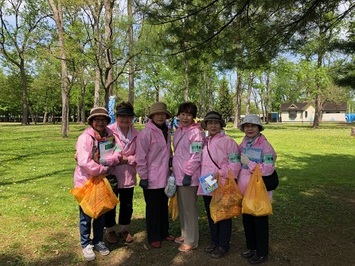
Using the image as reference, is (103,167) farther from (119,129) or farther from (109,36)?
(109,36)

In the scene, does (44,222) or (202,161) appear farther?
(44,222)

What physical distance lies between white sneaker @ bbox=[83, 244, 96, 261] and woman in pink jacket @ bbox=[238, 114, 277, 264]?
1.67 m

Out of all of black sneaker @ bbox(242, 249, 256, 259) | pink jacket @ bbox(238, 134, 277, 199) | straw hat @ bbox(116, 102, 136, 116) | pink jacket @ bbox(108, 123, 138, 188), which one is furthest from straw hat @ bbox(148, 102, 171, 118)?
black sneaker @ bbox(242, 249, 256, 259)

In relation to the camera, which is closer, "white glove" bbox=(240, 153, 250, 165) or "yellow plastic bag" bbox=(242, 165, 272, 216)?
"yellow plastic bag" bbox=(242, 165, 272, 216)

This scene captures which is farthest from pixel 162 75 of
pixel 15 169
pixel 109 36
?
pixel 15 169

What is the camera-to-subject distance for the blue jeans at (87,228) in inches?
140

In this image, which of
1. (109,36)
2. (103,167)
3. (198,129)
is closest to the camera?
(103,167)

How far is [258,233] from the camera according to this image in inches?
134

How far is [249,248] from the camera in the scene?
3.62 m

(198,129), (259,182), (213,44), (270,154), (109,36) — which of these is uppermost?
(109,36)

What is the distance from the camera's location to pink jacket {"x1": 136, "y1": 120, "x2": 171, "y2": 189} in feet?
12.0

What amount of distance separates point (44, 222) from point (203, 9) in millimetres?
3978

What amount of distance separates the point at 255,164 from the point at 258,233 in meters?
0.75

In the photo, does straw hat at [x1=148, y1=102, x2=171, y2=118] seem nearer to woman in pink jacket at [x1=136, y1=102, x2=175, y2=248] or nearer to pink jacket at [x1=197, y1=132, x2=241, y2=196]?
woman in pink jacket at [x1=136, y1=102, x2=175, y2=248]
